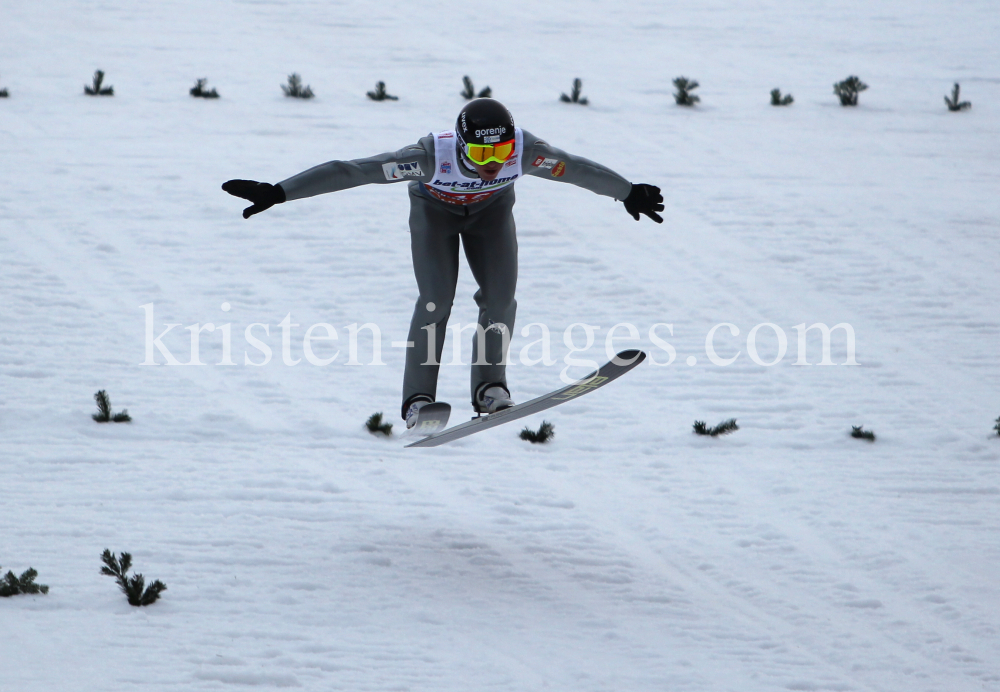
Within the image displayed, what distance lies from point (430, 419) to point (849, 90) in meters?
11.2

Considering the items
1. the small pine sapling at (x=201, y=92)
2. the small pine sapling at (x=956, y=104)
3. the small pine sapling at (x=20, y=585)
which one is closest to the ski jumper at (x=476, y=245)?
the small pine sapling at (x=20, y=585)

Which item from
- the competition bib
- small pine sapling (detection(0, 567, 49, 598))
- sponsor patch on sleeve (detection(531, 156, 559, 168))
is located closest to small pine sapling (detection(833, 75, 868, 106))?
sponsor patch on sleeve (detection(531, 156, 559, 168))

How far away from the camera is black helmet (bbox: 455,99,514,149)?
511 cm

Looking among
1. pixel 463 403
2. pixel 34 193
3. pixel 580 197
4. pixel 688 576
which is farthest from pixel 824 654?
pixel 34 193

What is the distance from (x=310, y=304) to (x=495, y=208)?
13.1 ft

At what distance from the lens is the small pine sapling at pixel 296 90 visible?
13.8 meters

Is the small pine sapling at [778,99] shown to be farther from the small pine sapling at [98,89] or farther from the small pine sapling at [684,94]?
the small pine sapling at [98,89]

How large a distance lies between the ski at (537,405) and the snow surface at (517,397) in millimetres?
725

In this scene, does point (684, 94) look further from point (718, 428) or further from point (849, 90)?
point (718, 428)

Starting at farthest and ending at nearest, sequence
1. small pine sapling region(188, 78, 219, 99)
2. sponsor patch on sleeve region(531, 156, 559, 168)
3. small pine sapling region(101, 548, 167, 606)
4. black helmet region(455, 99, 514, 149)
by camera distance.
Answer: small pine sapling region(188, 78, 219, 99) → sponsor patch on sleeve region(531, 156, 559, 168) → black helmet region(455, 99, 514, 149) → small pine sapling region(101, 548, 167, 606)

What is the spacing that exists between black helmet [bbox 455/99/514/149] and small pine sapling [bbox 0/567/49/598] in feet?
10.0

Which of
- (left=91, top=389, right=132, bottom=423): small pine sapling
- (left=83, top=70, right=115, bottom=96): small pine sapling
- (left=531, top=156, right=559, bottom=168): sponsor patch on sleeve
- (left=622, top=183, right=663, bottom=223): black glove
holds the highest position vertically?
(left=83, top=70, right=115, bottom=96): small pine sapling

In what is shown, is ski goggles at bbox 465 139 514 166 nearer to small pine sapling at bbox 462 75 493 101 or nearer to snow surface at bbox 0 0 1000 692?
snow surface at bbox 0 0 1000 692

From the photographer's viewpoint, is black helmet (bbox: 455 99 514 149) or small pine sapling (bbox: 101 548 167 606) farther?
black helmet (bbox: 455 99 514 149)
